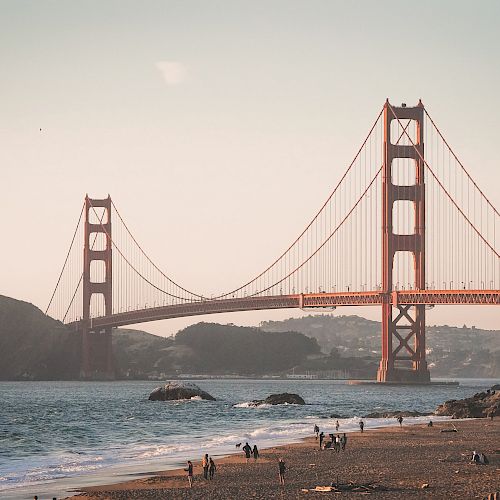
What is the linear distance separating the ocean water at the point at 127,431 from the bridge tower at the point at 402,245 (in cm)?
1951

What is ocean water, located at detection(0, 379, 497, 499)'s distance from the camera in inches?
1766

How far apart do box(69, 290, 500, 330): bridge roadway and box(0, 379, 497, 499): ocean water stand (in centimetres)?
1112

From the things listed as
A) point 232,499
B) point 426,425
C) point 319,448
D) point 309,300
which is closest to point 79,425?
point 426,425

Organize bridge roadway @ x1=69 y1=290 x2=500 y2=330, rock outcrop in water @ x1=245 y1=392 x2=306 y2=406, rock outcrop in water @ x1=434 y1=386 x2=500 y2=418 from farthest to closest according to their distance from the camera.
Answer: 1. bridge roadway @ x1=69 y1=290 x2=500 y2=330
2. rock outcrop in water @ x1=245 y1=392 x2=306 y2=406
3. rock outcrop in water @ x1=434 y1=386 x2=500 y2=418

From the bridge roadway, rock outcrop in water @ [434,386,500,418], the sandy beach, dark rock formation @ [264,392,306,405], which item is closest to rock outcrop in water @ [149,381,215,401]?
dark rock formation @ [264,392,306,405]

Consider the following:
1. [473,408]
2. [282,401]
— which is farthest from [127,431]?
[282,401]

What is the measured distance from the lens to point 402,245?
142875 millimetres

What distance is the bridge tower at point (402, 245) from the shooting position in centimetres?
14012

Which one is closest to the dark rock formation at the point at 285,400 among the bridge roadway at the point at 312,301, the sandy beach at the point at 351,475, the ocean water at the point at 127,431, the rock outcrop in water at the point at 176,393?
the ocean water at the point at 127,431

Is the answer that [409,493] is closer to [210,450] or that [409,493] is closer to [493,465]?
[493,465]

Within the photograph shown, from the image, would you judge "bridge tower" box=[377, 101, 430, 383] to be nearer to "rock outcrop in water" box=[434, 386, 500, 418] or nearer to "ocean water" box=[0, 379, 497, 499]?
"ocean water" box=[0, 379, 497, 499]

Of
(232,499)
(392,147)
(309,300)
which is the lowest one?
(232,499)

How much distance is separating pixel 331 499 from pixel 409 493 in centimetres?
253

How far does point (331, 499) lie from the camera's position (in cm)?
3322
